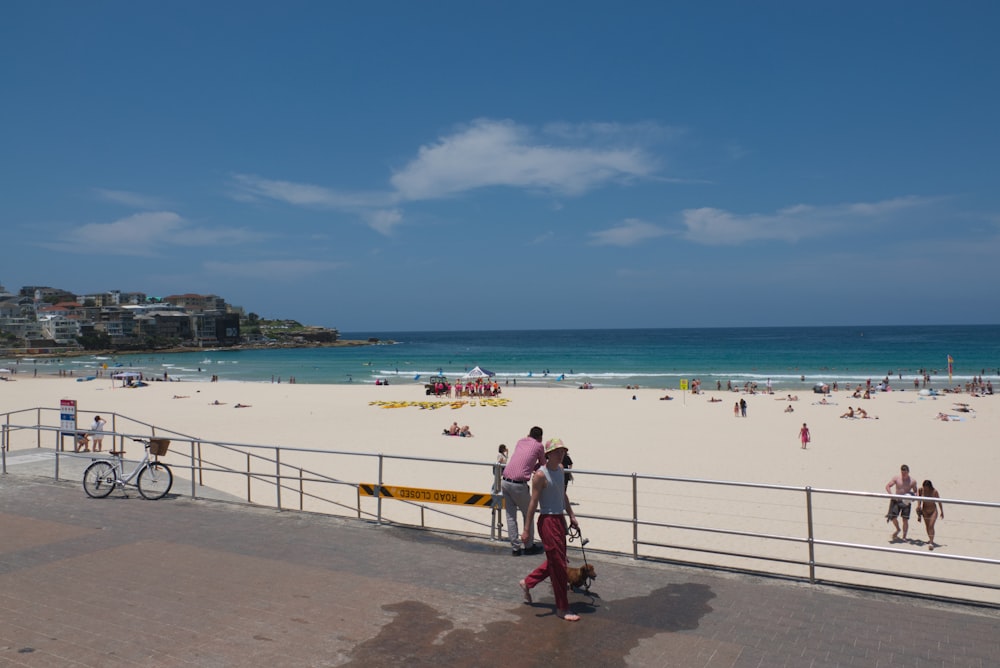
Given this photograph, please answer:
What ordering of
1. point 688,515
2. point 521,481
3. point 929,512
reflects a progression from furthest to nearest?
point 688,515, point 929,512, point 521,481

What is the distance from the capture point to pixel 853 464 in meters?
19.8

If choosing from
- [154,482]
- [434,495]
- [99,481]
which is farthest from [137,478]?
[434,495]

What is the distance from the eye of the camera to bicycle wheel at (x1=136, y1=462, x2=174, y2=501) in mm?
10547

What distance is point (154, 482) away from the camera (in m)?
10.6

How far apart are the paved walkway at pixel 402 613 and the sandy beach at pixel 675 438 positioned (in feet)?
16.3

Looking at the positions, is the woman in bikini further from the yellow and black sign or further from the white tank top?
the white tank top

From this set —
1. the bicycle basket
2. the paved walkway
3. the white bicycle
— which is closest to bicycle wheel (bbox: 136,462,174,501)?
the white bicycle

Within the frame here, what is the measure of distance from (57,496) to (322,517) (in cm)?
459

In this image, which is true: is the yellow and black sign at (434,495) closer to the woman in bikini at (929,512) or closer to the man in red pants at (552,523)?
the man in red pants at (552,523)

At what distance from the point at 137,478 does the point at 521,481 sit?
6.52 meters

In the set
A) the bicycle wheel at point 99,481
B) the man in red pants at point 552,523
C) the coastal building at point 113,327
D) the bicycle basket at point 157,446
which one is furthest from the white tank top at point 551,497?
the coastal building at point 113,327

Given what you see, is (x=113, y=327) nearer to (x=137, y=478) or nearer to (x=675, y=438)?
(x=675, y=438)

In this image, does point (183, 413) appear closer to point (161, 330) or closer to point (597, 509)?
point (597, 509)

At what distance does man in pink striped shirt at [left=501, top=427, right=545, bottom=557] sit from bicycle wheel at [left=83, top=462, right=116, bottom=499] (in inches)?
262
